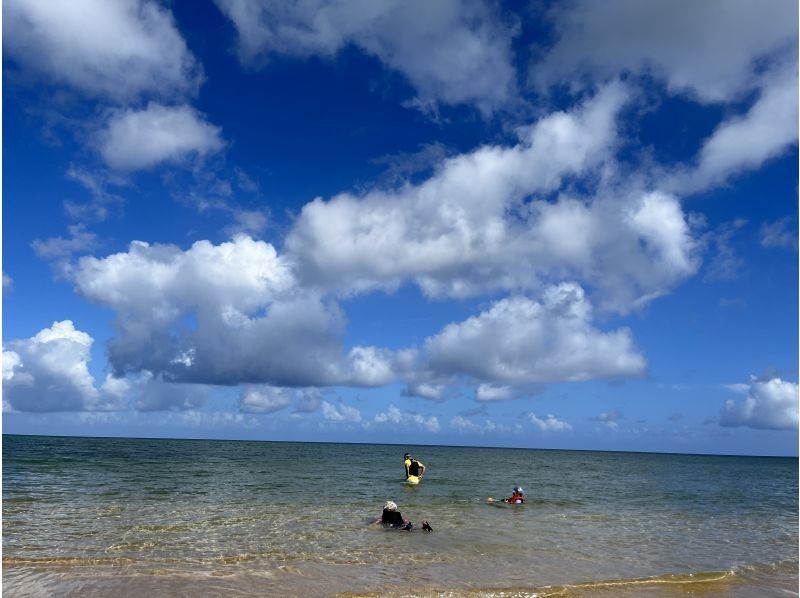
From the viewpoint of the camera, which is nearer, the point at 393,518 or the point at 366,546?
the point at 366,546

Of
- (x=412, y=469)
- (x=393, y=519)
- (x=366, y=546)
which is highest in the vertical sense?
(x=412, y=469)

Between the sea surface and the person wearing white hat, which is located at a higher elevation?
the person wearing white hat

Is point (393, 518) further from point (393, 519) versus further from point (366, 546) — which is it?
point (366, 546)

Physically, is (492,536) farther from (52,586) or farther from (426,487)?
(426,487)

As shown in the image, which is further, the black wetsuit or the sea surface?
the black wetsuit

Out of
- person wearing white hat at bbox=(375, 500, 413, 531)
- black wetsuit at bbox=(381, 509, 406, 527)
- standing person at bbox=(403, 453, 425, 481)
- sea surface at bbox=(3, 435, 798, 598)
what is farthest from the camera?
standing person at bbox=(403, 453, 425, 481)

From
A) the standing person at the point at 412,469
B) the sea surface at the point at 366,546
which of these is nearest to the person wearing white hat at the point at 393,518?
the sea surface at the point at 366,546

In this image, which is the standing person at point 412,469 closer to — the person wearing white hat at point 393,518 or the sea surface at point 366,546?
the sea surface at point 366,546

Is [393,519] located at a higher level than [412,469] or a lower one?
lower

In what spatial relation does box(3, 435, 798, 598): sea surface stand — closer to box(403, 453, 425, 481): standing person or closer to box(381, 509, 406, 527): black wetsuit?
box(381, 509, 406, 527): black wetsuit

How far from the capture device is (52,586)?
13.8m

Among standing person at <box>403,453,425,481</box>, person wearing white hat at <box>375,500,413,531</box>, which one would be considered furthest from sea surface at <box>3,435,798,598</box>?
standing person at <box>403,453,425,481</box>

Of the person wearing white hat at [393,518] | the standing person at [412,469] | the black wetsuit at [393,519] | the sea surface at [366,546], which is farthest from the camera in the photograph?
the standing person at [412,469]

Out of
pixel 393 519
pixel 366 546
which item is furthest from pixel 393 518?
pixel 366 546
